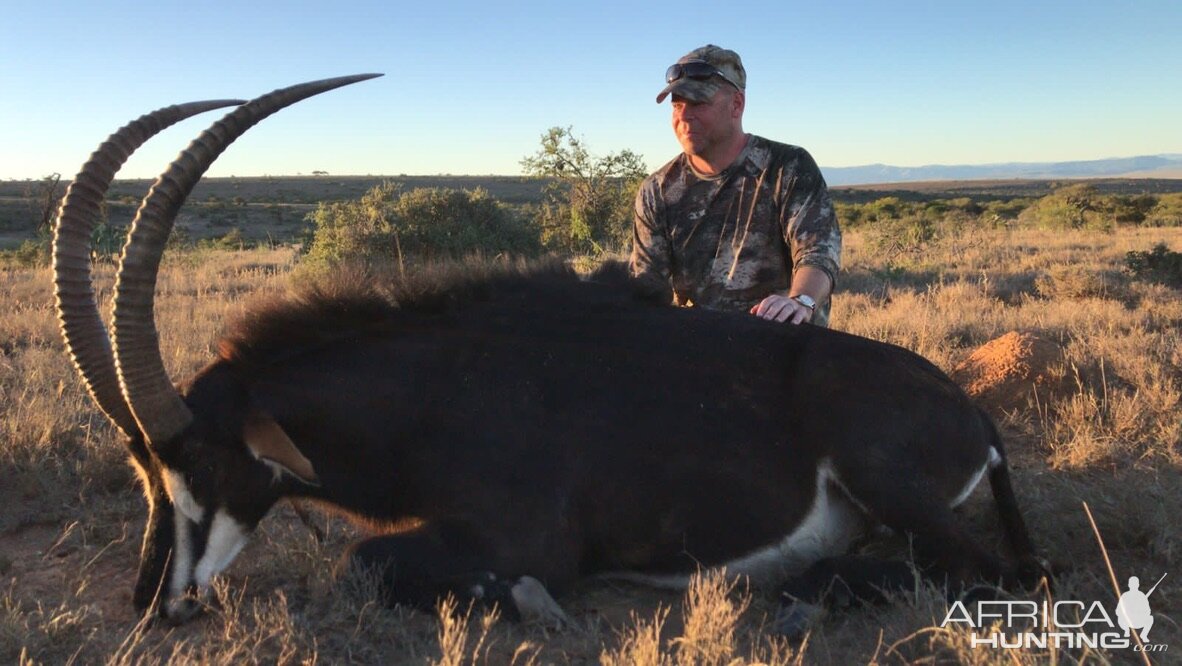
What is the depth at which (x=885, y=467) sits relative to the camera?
336 cm

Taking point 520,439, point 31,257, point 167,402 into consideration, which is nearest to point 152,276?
point 167,402

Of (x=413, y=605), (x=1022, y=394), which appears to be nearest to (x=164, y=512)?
(x=413, y=605)

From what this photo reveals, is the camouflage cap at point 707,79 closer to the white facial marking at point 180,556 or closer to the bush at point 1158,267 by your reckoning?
the white facial marking at point 180,556

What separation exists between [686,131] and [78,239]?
138 inches

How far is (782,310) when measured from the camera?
429 cm

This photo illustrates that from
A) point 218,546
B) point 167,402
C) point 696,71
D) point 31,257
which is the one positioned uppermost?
point 696,71

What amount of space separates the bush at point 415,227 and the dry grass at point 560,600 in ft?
21.3

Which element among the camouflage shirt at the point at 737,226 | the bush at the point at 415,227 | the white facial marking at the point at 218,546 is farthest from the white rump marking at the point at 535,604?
the bush at the point at 415,227

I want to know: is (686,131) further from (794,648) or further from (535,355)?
(794,648)

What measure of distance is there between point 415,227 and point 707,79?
10.8 meters

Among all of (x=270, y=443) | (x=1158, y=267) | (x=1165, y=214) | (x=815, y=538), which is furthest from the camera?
(x=1165, y=214)
